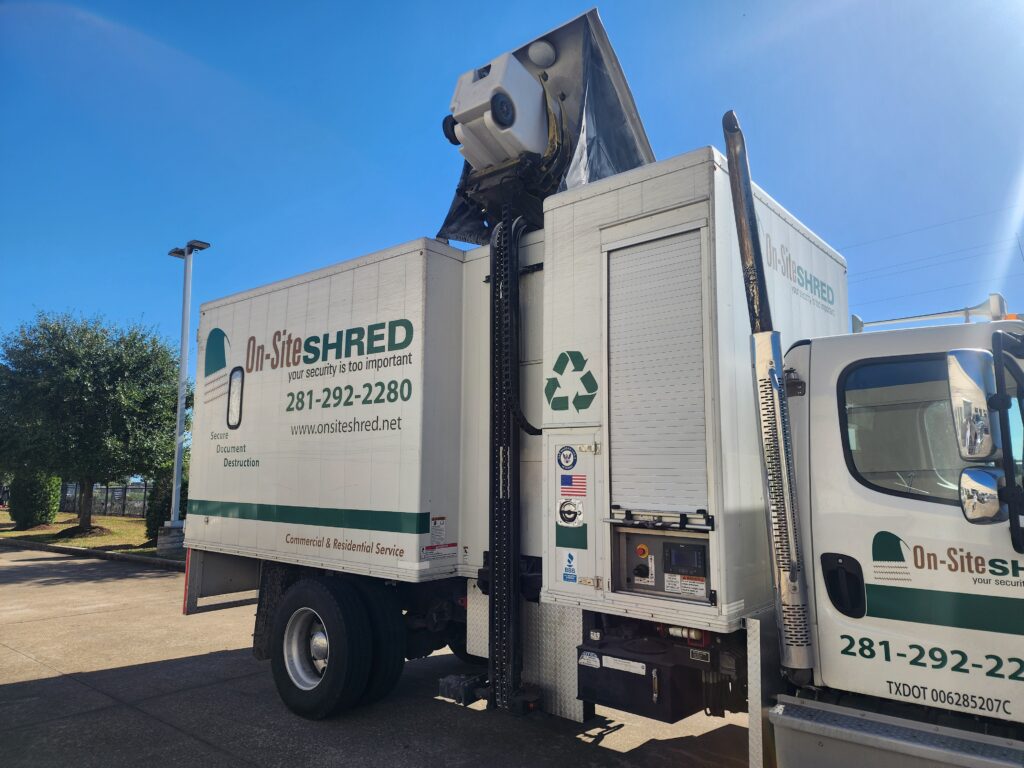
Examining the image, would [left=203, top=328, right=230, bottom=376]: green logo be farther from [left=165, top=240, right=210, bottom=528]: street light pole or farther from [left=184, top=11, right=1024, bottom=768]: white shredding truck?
[left=165, top=240, right=210, bottom=528]: street light pole

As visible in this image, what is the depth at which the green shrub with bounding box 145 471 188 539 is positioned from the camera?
1917 centimetres

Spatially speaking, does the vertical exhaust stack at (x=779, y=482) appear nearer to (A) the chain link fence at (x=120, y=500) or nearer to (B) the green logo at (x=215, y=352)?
(B) the green logo at (x=215, y=352)

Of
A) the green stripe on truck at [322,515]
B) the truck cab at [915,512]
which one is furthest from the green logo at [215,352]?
the truck cab at [915,512]

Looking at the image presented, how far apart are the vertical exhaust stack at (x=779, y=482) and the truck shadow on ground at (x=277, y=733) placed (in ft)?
6.00

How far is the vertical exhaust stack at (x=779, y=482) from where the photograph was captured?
3.36m

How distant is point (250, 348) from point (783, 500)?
504cm

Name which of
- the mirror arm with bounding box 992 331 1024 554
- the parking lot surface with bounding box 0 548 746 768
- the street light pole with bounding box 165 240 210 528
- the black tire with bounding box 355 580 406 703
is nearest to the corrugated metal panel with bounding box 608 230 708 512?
the mirror arm with bounding box 992 331 1024 554

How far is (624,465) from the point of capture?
3924 mm

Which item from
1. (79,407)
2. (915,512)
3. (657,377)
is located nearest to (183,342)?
(79,407)

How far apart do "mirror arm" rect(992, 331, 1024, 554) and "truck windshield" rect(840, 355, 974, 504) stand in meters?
0.25

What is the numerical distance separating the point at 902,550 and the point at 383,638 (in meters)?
3.65

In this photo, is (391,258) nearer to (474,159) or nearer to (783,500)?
(474,159)

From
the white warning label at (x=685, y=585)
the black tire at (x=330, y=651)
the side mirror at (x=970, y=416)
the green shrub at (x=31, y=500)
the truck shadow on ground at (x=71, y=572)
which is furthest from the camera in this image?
the green shrub at (x=31, y=500)

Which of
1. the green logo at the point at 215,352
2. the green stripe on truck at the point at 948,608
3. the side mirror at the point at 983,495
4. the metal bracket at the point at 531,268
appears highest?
the metal bracket at the point at 531,268
